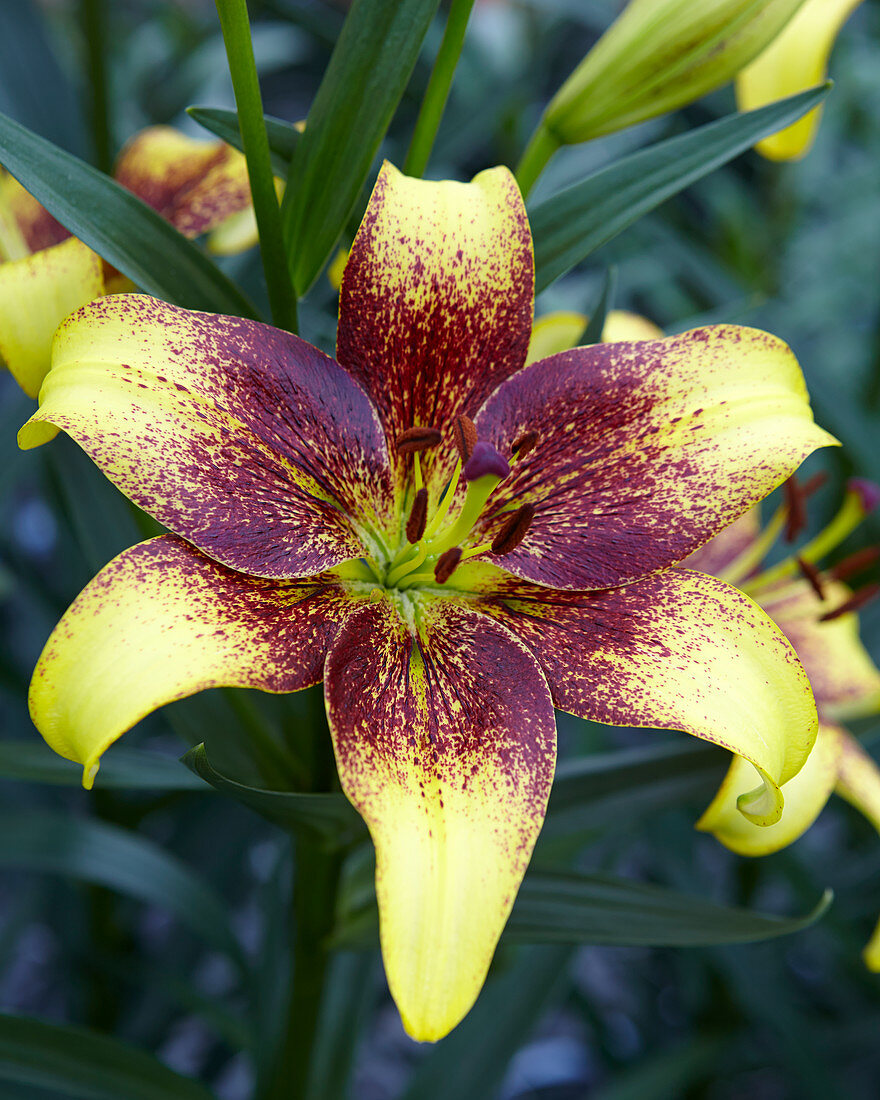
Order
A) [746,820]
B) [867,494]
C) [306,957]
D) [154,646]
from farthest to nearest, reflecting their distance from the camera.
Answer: [867,494] → [306,957] → [746,820] → [154,646]

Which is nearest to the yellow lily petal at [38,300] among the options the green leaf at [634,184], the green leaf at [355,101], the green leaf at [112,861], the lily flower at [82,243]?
the lily flower at [82,243]

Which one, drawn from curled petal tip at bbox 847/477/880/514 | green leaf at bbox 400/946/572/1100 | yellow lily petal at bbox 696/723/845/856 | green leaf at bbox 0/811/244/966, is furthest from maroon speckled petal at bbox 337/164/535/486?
green leaf at bbox 400/946/572/1100

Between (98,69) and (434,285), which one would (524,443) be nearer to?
(434,285)

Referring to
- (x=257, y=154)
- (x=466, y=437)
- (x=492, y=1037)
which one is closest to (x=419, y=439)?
(x=466, y=437)

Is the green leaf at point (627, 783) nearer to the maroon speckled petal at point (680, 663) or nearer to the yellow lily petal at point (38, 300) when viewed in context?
the maroon speckled petal at point (680, 663)

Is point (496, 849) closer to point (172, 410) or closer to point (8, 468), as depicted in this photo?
point (172, 410)

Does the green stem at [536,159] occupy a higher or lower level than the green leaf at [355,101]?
lower
